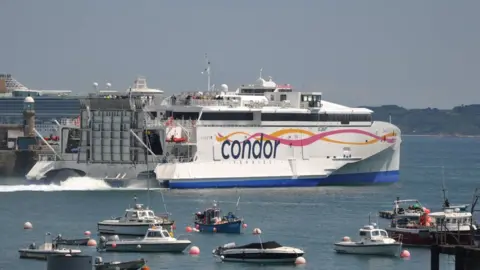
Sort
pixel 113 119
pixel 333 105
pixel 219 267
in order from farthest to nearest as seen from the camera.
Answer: pixel 333 105
pixel 113 119
pixel 219 267

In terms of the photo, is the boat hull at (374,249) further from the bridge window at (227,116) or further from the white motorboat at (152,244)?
the bridge window at (227,116)

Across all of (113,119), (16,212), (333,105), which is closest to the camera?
(16,212)

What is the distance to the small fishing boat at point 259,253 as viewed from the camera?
44.3 metres

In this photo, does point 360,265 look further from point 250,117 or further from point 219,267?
point 250,117

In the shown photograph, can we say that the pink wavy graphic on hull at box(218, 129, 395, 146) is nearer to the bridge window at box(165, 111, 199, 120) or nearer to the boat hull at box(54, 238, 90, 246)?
the bridge window at box(165, 111, 199, 120)

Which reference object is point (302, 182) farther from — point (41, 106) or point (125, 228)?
point (41, 106)

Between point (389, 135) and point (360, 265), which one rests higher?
point (389, 135)

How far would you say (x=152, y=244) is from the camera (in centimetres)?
4572

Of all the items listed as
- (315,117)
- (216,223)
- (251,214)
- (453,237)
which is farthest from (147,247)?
(315,117)

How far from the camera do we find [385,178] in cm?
8019

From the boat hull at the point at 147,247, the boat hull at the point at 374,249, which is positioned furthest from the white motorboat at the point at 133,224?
the boat hull at the point at 374,249

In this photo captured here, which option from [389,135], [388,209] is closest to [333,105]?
[389,135]

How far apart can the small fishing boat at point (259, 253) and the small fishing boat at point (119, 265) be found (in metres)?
4.00

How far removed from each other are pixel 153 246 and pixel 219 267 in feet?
10.1
